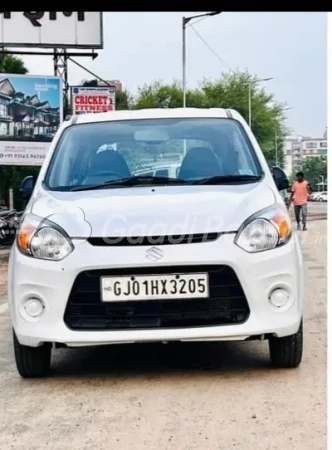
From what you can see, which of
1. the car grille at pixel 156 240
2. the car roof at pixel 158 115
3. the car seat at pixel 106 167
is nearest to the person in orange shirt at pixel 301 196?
the car roof at pixel 158 115

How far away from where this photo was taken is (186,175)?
492 centimetres

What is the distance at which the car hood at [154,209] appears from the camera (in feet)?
13.7

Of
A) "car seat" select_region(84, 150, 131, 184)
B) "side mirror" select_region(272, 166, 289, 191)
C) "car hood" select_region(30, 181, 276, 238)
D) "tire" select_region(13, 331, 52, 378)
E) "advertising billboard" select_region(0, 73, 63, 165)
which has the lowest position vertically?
"tire" select_region(13, 331, 52, 378)

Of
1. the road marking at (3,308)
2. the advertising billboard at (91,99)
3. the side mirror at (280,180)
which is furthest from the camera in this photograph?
the advertising billboard at (91,99)

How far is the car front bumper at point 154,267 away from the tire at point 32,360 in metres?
0.18

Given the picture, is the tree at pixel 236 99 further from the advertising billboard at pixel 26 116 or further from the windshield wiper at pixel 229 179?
the windshield wiper at pixel 229 179

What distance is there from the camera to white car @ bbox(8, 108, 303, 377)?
4133mm

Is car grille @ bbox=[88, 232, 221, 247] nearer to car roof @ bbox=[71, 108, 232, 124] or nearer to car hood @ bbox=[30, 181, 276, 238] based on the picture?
car hood @ bbox=[30, 181, 276, 238]

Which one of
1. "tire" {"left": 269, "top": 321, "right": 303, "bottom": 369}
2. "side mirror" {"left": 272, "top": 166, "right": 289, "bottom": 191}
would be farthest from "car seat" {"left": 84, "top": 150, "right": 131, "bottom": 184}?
"tire" {"left": 269, "top": 321, "right": 303, "bottom": 369}

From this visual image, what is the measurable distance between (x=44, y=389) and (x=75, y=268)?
0.74m

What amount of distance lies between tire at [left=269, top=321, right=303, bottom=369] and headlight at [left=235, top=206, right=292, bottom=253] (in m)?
0.56

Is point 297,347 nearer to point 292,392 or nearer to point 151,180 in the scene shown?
point 292,392

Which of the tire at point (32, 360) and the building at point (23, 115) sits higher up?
the building at point (23, 115)

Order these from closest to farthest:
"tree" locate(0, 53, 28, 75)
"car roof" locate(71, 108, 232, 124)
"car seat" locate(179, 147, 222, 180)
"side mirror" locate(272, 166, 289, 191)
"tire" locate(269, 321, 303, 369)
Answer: "tire" locate(269, 321, 303, 369) < "car seat" locate(179, 147, 222, 180) < "side mirror" locate(272, 166, 289, 191) < "car roof" locate(71, 108, 232, 124) < "tree" locate(0, 53, 28, 75)
